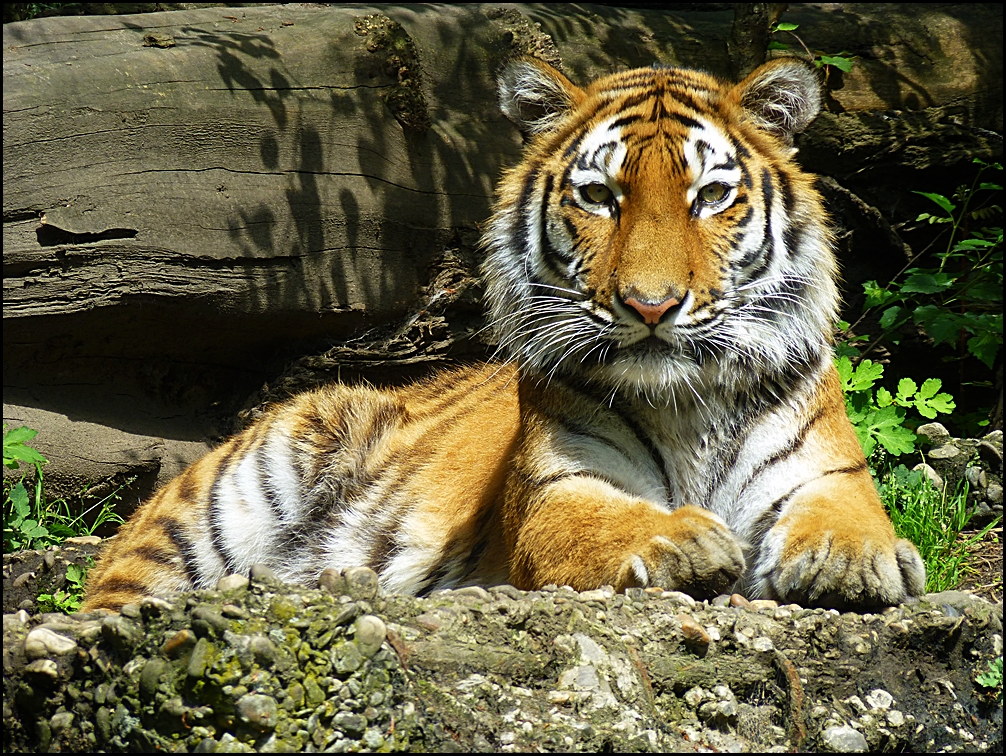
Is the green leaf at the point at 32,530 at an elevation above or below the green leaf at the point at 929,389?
below

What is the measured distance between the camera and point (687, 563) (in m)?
2.65

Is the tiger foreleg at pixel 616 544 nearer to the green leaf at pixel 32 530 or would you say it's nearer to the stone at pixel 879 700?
the stone at pixel 879 700

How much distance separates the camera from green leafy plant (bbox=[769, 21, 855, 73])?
5219 millimetres

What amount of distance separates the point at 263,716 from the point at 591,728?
66 cm

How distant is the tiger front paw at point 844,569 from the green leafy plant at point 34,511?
3.29 meters

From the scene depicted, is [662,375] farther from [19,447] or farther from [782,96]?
[19,447]

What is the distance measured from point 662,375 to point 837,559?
75cm

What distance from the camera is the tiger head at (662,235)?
296 cm

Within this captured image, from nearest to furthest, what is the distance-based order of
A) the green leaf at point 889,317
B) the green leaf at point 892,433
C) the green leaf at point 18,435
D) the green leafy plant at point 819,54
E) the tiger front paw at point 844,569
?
the tiger front paw at point 844,569, the green leaf at point 18,435, the green leaf at point 892,433, the green leaf at point 889,317, the green leafy plant at point 819,54

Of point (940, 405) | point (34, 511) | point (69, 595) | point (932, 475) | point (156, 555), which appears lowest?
point (69, 595)

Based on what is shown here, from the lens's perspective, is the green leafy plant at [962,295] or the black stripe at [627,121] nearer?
the black stripe at [627,121]

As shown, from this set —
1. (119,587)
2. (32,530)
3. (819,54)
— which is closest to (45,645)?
(119,587)

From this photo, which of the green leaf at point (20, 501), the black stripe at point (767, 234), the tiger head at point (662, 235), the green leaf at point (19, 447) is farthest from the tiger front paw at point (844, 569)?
the green leaf at point (20, 501)

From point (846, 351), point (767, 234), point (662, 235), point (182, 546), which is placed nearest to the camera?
point (662, 235)
